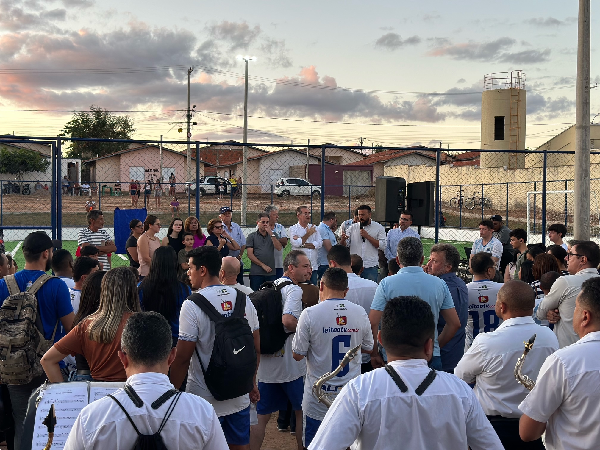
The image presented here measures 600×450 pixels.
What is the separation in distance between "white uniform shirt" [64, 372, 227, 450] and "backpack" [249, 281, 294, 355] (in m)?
2.54

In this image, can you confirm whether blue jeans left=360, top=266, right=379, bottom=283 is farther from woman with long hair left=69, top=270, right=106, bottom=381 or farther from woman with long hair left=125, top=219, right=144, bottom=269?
woman with long hair left=69, top=270, right=106, bottom=381

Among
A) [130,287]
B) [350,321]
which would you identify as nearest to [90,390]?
Answer: [130,287]

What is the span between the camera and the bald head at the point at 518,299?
11.9 feet

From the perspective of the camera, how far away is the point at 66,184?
2180cm

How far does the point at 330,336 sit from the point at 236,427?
36.4 inches

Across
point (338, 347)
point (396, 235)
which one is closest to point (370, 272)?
point (396, 235)

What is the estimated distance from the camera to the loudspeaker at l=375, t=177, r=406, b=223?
11.2 metres

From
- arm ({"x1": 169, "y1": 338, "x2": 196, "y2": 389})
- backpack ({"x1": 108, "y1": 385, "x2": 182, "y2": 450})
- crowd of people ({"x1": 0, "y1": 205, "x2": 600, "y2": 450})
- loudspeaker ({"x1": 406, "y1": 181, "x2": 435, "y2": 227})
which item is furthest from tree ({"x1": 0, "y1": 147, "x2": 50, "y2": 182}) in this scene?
backpack ({"x1": 108, "y1": 385, "x2": 182, "y2": 450})

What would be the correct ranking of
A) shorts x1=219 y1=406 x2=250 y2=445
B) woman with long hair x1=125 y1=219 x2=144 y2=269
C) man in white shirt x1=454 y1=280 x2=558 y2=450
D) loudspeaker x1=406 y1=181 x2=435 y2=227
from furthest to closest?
loudspeaker x1=406 y1=181 x2=435 y2=227 < woman with long hair x1=125 y1=219 x2=144 y2=269 < shorts x1=219 y1=406 x2=250 y2=445 < man in white shirt x1=454 y1=280 x2=558 y2=450

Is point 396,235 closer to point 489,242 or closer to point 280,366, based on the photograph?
point 489,242

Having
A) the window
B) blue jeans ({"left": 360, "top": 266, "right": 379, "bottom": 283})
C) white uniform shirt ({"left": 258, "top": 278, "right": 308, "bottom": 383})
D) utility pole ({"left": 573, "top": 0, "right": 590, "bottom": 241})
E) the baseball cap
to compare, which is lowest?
white uniform shirt ({"left": 258, "top": 278, "right": 308, "bottom": 383})

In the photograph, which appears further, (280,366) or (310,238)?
(310,238)

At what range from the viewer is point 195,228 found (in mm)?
9328

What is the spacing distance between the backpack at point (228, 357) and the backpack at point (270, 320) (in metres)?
0.76
